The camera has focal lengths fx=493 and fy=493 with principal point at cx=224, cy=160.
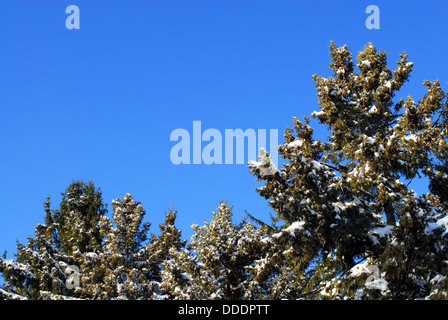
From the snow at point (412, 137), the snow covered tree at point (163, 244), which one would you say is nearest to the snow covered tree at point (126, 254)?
the snow covered tree at point (163, 244)

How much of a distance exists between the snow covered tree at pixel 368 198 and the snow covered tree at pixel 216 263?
5.11 meters

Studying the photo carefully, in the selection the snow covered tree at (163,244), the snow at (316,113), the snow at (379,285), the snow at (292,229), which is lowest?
the snow at (379,285)

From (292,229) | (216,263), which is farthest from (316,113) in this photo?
(216,263)

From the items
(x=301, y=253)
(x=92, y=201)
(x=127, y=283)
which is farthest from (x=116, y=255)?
(x=301, y=253)

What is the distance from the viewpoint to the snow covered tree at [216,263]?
2250 centimetres

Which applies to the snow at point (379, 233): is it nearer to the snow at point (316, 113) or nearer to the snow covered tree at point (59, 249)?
the snow at point (316, 113)

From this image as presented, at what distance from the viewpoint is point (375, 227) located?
16344 mm

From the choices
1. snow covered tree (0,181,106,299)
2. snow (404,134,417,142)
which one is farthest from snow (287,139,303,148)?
snow covered tree (0,181,106,299)

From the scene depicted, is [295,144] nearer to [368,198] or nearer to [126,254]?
[368,198]

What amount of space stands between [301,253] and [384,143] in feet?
14.4

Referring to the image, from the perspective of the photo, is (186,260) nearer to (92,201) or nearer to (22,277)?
(22,277)

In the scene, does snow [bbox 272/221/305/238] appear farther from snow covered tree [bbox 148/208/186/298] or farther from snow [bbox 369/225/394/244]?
snow covered tree [bbox 148/208/186/298]

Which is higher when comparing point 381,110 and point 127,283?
point 381,110

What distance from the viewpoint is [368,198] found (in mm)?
17031
